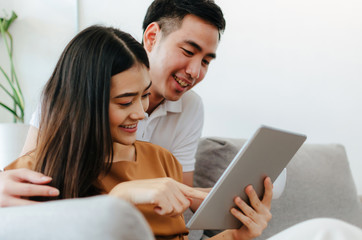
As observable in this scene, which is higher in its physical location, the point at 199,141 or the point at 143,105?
the point at 143,105

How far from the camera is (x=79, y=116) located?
0.98 m

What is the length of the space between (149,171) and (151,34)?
0.57 meters

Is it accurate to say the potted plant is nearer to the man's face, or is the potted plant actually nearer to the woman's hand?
the man's face

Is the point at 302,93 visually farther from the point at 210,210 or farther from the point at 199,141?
the point at 210,210

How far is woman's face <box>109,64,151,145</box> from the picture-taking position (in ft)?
3.28

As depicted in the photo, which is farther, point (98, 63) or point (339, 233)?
point (98, 63)

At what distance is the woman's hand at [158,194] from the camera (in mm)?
806

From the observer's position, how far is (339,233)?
77 cm

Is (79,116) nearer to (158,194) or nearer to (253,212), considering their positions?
(158,194)

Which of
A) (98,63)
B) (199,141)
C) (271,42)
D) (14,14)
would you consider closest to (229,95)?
(271,42)

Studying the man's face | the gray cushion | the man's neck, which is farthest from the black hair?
the gray cushion

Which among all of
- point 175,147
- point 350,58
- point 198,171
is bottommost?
point 198,171

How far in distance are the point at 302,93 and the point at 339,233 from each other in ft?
5.30

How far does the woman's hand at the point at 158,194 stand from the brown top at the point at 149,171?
0.66ft
